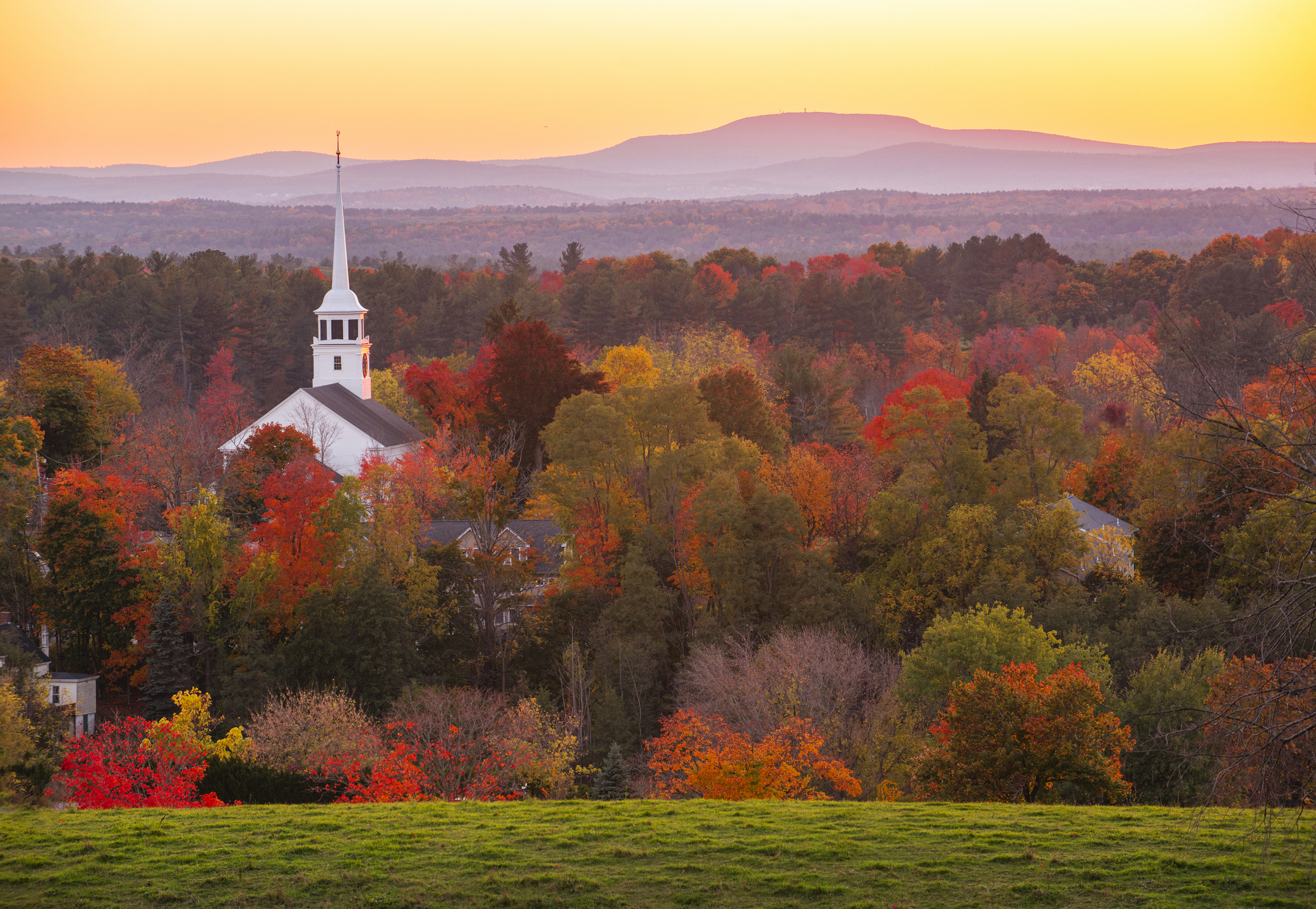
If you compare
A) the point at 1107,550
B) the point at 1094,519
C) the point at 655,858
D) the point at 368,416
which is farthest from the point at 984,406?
the point at 655,858

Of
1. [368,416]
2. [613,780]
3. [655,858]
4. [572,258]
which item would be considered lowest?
[613,780]

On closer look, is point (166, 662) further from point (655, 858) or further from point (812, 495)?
point (655, 858)

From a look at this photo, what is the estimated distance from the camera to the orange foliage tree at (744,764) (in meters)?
25.0

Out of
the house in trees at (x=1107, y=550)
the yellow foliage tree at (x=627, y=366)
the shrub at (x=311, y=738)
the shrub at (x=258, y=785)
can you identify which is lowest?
the shrub at (x=258, y=785)

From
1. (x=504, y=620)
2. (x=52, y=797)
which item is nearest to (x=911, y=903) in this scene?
(x=52, y=797)

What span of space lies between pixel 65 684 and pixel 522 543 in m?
16.4

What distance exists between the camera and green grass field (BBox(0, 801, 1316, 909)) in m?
13.5

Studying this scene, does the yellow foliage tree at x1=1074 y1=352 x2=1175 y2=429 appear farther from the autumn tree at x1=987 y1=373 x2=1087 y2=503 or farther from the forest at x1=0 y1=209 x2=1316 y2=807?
the autumn tree at x1=987 y1=373 x2=1087 y2=503

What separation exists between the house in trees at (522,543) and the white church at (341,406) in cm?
574

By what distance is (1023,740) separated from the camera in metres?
20.7

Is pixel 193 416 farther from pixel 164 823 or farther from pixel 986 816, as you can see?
pixel 986 816

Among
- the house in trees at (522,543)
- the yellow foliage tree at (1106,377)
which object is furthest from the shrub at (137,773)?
the yellow foliage tree at (1106,377)

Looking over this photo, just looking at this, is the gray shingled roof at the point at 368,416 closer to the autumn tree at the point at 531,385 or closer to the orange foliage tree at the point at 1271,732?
the autumn tree at the point at 531,385

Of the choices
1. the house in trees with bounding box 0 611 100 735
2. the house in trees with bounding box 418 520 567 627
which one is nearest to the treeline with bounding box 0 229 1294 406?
the house in trees with bounding box 418 520 567 627
